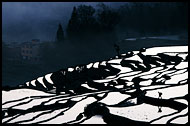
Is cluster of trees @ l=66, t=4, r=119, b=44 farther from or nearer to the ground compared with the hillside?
farther from the ground

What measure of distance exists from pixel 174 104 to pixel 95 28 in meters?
18.8

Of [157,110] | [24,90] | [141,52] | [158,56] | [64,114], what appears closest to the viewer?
[157,110]

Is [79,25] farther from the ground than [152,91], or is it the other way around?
[79,25]

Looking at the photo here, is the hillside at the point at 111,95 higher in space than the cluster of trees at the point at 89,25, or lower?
lower

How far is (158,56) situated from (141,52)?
1.04 meters

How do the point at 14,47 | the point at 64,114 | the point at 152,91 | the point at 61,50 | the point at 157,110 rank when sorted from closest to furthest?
the point at 157,110 → the point at 64,114 → the point at 152,91 → the point at 61,50 → the point at 14,47

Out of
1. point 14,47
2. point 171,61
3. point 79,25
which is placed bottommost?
point 171,61

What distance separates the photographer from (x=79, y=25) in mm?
23609

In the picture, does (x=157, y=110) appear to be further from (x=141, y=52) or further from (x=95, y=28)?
(x=95, y=28)

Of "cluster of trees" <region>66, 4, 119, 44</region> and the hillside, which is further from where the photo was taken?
"cluster of trees" <region>66, 4, 119, 44</region>

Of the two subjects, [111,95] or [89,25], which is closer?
[111,95]

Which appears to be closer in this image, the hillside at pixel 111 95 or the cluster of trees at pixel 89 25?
the hillside at pixel 111 95

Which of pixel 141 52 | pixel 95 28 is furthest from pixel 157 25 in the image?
pixel 141 52

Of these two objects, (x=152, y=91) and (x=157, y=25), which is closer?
(x=152, y=91)
